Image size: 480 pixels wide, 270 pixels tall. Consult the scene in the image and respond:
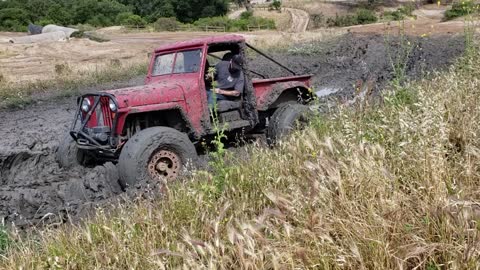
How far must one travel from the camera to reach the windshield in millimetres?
7473

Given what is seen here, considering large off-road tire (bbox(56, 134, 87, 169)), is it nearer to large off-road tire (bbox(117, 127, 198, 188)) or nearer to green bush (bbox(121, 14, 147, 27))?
large off-road tire (bbox(117, 127, 198, 188))

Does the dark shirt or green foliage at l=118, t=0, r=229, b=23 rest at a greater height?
green foliage at l=118, t=0, r=229, b=23

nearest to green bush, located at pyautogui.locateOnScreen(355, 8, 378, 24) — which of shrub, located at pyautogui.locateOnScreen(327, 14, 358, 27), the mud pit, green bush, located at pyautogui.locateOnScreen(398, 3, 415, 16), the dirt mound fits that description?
shrub, located at pyautogui.locateOnScreen(327, 14, 358, 27)

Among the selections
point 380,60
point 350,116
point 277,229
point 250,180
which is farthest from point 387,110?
point 380,60

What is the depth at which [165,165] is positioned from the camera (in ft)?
21.3

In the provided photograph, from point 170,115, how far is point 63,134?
385cm

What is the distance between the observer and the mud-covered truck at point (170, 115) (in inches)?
251

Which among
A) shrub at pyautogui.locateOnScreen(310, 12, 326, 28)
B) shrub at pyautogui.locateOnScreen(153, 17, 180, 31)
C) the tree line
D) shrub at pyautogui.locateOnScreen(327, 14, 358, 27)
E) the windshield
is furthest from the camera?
the tree line

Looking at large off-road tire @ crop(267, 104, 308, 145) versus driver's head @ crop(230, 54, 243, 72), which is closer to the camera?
large off-road tire @ crop(267, 104, 308, 145)

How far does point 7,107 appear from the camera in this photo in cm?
1451

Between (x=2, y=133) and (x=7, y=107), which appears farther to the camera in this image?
(x=7, y=107)

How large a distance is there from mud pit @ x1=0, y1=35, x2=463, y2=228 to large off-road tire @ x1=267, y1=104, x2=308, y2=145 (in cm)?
→ 133

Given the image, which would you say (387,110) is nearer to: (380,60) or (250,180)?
(250,180)

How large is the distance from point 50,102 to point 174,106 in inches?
374
